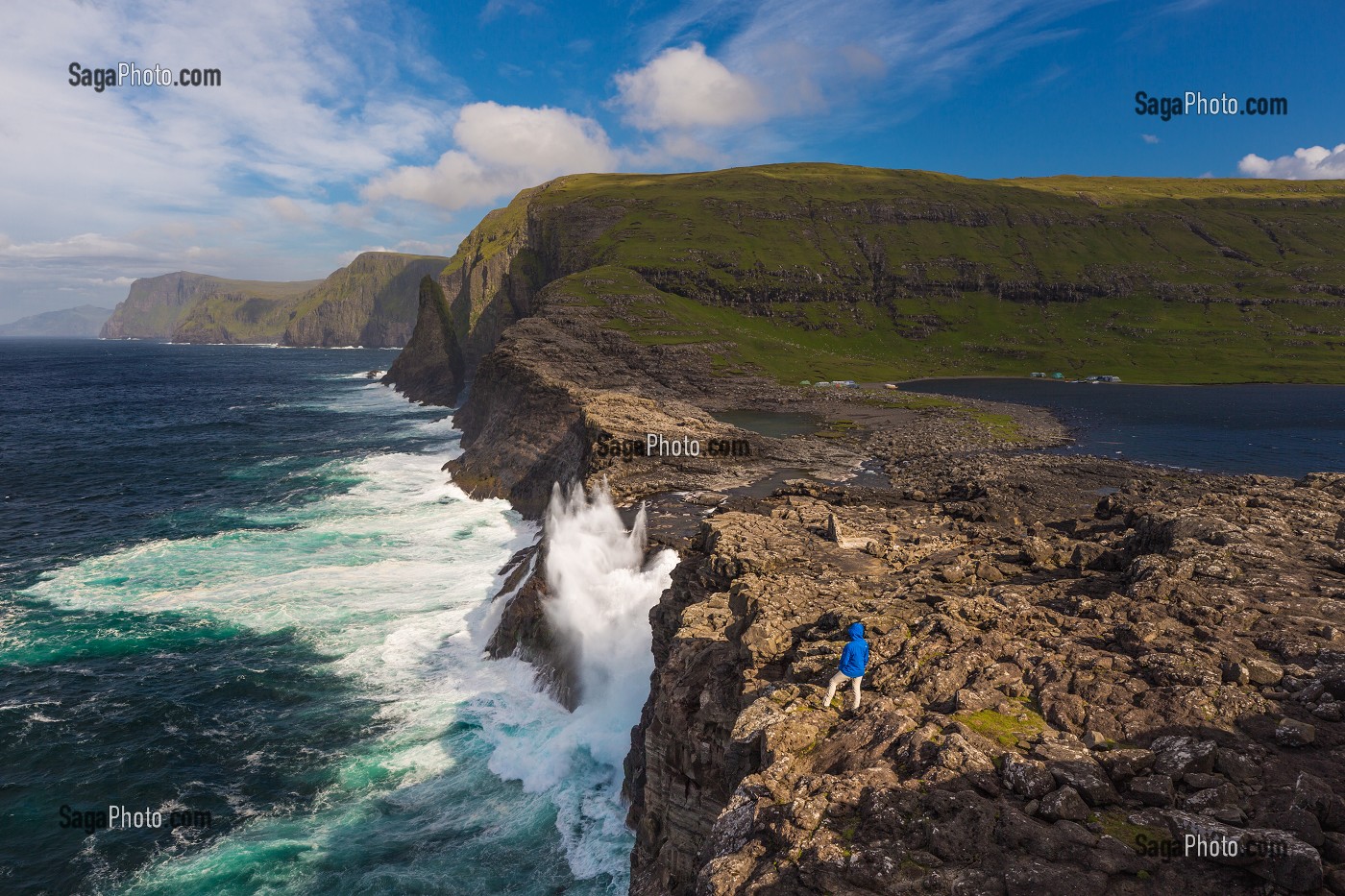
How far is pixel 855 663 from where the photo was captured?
15.7 metres

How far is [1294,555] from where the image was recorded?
2442 cm

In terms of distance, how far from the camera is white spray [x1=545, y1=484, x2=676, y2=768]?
32594 millimetres

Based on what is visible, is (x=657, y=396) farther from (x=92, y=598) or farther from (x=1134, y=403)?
(x=1134, y=403)

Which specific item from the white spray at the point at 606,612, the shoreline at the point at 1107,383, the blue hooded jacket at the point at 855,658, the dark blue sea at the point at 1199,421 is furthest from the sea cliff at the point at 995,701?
the shoreline at the point at 1107,383

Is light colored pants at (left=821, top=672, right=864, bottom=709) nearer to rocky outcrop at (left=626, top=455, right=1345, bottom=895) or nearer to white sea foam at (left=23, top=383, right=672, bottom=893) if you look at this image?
rocky outcrop at (left=626, top=455, right=1345, bottom=895)

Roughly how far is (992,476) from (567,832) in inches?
2088

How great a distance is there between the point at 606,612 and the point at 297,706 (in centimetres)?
1757

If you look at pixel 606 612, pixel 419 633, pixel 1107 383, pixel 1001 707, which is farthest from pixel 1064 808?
pixel 1107 383

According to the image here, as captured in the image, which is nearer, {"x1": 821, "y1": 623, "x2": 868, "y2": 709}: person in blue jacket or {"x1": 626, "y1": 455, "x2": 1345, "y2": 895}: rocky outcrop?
{"x1": 626, "y1": 455, "x2": 1345, "y2": 895}: rocky outcrop

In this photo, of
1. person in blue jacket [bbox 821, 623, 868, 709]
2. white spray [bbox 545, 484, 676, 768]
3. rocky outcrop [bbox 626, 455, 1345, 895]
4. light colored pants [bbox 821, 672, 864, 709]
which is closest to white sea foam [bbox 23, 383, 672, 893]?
white spray [bbox 545, 484, 676, 768]

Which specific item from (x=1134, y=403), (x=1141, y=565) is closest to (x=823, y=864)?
(x=1141, y=565)

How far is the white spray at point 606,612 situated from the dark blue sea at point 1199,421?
232 feet

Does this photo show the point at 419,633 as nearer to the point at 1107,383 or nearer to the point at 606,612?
the point at 606,612

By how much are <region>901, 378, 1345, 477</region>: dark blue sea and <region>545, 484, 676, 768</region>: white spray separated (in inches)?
2785
